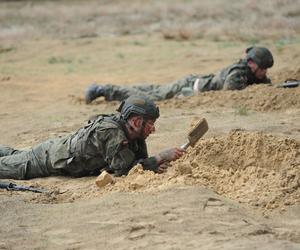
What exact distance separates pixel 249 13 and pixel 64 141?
13056 millimetres

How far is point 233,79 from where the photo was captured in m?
10.1

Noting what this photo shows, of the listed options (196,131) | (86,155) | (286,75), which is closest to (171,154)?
(196,131)

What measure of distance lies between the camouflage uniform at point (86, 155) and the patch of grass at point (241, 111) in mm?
2609

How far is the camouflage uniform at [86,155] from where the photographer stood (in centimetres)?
647

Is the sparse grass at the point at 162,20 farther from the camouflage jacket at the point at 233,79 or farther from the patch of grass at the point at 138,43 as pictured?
the camouflage jacket at the point at 233,79

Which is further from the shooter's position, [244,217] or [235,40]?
[235,40]

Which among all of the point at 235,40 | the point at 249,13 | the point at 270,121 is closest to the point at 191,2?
the point at 249,13

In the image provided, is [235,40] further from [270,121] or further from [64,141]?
[64,141]

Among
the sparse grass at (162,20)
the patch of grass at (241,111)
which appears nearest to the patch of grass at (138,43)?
the sparse grass at (162,20)

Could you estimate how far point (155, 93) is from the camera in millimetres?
10578

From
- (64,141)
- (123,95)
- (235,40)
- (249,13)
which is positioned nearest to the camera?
(64,141)

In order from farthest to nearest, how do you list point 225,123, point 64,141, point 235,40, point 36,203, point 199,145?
1. point 235,40
2. point 225,123
3. point 64,141
4. point 199,145
5. point 36,203

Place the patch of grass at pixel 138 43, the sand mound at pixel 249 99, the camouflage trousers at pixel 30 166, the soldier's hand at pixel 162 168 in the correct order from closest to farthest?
the soldier's hand at pixel 162 168, the camouflage trousers at pixel 30 166, the sand mound at pixel 249 99, the patch of grass at pixel 138 43

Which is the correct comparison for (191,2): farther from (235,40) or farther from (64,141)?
(64,141)
